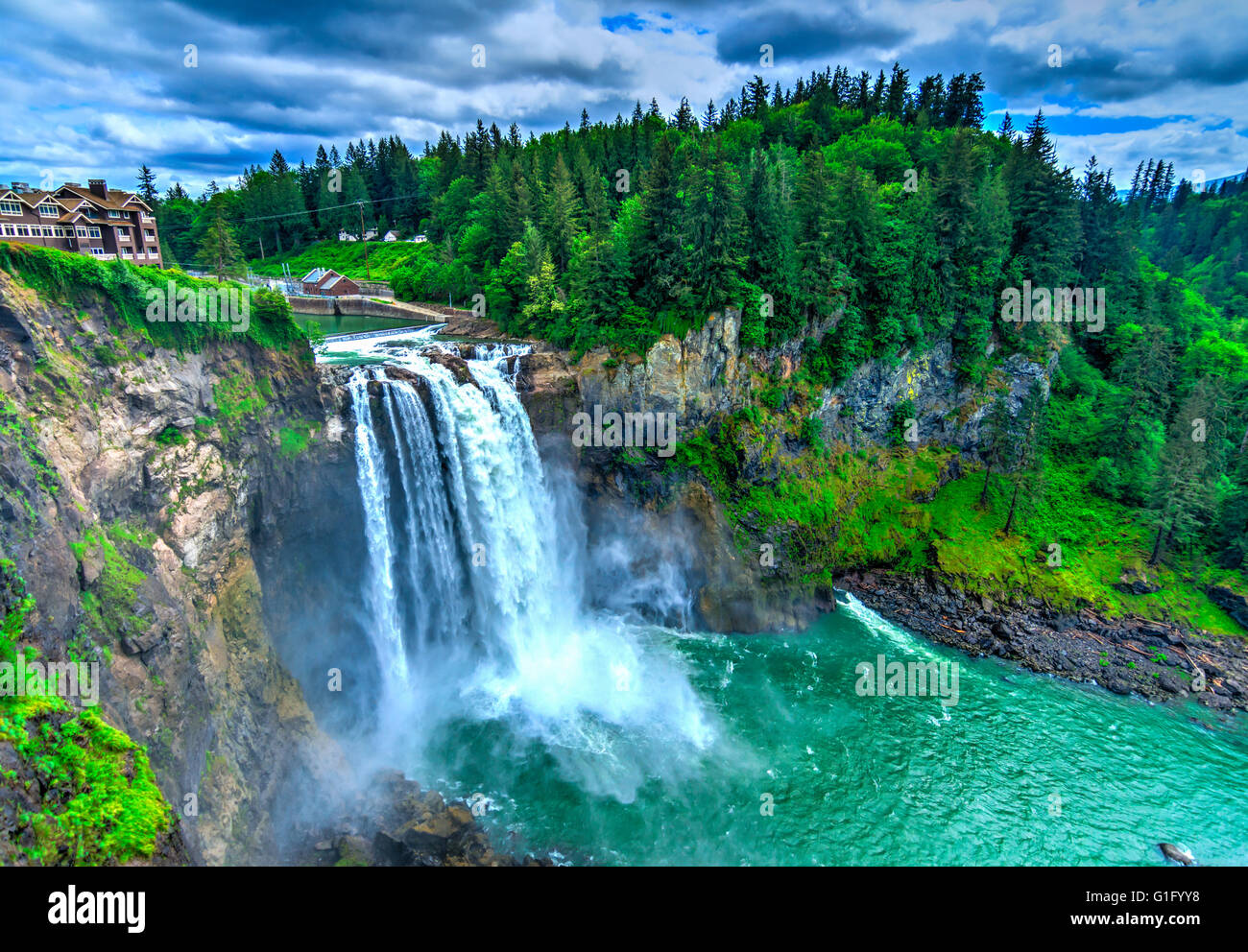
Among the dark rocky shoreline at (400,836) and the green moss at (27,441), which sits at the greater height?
the green moss at (27,441)

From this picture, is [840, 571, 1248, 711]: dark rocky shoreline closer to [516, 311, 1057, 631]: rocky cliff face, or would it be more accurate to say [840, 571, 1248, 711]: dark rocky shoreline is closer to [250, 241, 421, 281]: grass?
[516, 311, 1057, 631]: rocky cliff face

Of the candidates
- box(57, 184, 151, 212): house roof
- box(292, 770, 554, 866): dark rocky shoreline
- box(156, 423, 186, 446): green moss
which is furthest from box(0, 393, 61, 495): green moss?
box(57, 184, 151, 212): house roof

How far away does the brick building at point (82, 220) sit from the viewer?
914 inches

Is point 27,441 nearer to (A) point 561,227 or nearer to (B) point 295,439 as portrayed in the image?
(B) point 295,439

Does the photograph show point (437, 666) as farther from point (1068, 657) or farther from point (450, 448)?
point (1068, 657)

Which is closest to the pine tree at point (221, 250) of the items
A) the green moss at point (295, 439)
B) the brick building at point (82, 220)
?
the brick building at point (82, 220)

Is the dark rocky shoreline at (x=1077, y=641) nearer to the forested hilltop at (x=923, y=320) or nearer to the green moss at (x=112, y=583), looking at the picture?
the forested hilltop at (x=923, y=320)

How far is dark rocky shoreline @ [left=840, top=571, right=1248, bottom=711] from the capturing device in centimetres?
3009

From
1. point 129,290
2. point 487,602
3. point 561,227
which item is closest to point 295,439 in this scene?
point 129,290

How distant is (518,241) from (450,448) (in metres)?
21.0

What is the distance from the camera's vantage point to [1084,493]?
40344 millimetres

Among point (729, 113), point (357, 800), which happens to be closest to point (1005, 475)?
point (357, 800)

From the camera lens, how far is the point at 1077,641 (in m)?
32.6

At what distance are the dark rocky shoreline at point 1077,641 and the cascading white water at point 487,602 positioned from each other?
15.3m
